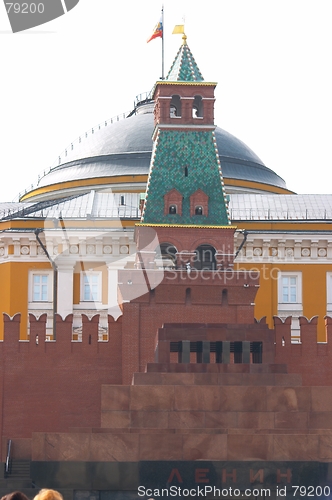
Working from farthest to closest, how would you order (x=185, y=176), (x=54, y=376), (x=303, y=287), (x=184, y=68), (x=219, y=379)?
(x=303, y=287)
(x=184, y=68)
(x=185, y=176)
(x=54, y=376)
(x=219, y=379)

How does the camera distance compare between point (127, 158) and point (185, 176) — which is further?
point (127, 158)

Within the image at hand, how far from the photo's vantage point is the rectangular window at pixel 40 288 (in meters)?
50.1

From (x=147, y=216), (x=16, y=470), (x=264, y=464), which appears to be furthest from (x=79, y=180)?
(x=264, y=464)

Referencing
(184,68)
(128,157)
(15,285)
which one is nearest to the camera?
(184,68)

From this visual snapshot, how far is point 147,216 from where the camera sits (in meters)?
41.9

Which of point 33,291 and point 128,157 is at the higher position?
point 128,157

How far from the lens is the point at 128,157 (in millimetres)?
57500

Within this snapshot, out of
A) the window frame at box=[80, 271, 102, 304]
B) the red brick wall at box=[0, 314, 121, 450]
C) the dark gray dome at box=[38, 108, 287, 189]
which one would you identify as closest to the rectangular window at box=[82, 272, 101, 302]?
the window frame at box=[80, 271, 102, 304]

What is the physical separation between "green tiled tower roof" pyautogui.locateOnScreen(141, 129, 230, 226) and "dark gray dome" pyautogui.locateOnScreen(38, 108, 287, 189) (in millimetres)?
13128

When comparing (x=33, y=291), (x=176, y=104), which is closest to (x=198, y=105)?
(x=176, y=104)

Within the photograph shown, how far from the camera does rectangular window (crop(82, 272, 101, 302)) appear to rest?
50.2m

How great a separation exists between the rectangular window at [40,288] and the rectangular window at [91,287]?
4.54ft

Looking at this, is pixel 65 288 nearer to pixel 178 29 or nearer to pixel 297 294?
pixel 297 294

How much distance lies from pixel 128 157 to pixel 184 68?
14.0 m
